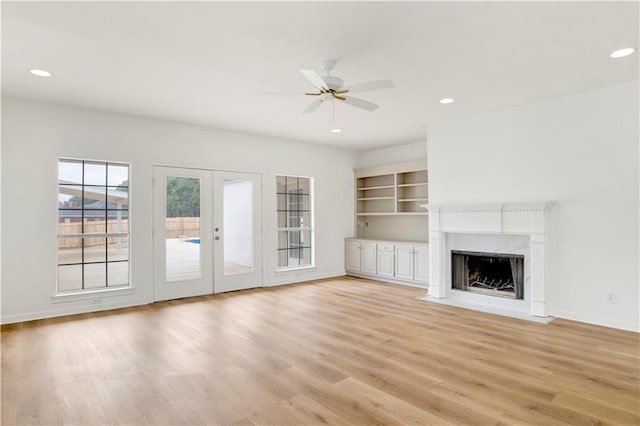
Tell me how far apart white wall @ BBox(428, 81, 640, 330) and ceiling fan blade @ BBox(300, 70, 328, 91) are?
10.3 feet

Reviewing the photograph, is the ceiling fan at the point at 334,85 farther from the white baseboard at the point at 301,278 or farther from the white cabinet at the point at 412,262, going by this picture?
the white baseboard at the point at 301,278

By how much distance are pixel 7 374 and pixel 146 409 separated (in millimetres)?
1537

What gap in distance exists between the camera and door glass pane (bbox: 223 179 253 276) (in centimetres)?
630

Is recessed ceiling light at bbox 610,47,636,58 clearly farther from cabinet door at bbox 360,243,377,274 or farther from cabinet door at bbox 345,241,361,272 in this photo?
cabinet door at bbox 345,241,361,272

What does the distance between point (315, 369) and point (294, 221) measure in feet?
14.5

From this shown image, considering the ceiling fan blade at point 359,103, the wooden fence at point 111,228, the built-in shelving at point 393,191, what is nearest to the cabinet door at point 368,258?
the built-in shelving at point 393,191

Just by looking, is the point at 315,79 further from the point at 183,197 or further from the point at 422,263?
the point at 422,263

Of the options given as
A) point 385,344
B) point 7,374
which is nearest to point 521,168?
point 385,344

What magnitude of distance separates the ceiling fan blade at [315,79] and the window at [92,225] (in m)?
3.61

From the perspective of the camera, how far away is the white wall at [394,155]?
726cm

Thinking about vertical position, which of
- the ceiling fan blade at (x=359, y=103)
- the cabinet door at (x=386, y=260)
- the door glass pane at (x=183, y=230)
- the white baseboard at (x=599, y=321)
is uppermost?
the ceiling fan blade at (x=359, y=103)

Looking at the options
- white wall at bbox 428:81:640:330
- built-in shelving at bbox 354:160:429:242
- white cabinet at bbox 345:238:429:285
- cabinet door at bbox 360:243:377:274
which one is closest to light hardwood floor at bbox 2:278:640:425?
white wall at bbox 428:81:640:330

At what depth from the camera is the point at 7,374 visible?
2979 millimetres

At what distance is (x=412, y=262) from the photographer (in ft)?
21.9
